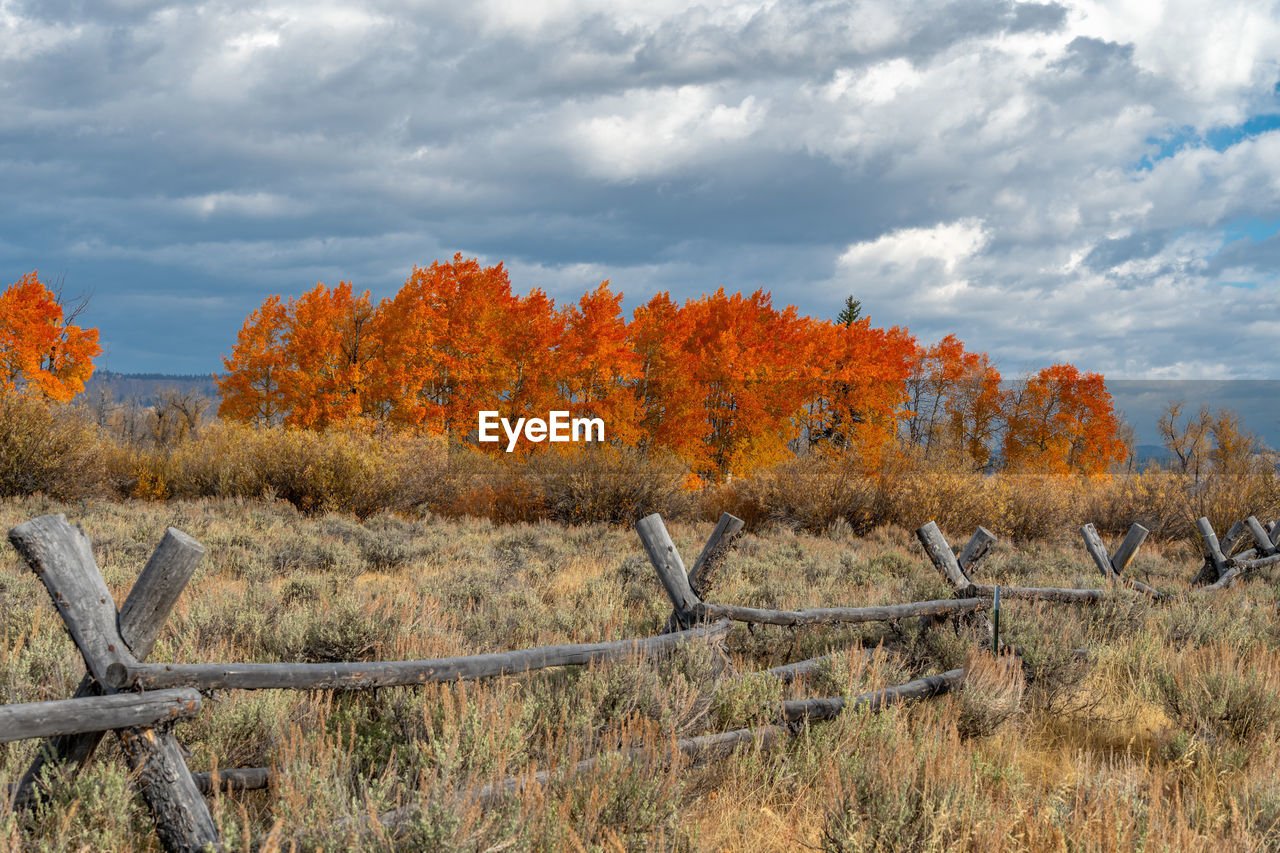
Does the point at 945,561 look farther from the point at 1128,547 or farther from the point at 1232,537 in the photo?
the point at 1232,537

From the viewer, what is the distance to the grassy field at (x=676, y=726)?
2.87 metres

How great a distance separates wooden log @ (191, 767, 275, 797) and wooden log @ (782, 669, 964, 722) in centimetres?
279

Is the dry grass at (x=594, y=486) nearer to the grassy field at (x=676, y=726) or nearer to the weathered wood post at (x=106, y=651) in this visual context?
the grassy field at (x=676, y=726)

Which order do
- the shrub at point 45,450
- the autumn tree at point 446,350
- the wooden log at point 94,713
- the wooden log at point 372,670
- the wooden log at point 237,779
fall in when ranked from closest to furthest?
the wooden log at point 94,713 → the wooden log at point 372,670 → the wooden log at point 237,779 → the shrub at point 45,450 → the autumn tree at point 446,350

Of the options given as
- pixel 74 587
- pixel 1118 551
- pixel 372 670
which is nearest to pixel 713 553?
pixel 372 670

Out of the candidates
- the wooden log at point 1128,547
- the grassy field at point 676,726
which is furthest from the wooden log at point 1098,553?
the grassy field at point 676,726

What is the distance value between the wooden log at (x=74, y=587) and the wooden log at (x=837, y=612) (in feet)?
11.4

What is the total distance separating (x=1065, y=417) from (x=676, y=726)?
1834 inches

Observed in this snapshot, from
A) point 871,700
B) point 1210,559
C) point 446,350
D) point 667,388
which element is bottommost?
point 1210,559

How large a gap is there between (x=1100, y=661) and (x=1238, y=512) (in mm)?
13730

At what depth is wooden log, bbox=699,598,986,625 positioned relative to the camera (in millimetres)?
5230

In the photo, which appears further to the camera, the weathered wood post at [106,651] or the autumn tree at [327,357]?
the autumn tree at [327,357]

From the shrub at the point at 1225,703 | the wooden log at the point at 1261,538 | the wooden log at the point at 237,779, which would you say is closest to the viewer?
the wooden log at the point at 237,779

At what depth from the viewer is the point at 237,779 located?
10.7 ft
